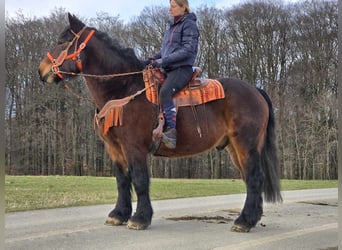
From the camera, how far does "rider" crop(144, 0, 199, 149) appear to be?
506 cm

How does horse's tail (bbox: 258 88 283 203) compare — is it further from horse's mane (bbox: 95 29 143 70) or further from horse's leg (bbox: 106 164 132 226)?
horse's mane (bbox: 95 29 143 70)

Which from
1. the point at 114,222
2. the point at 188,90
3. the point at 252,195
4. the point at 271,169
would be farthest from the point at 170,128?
the point at 271,169

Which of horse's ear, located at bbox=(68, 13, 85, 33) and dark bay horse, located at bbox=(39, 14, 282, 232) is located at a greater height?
horse's ear, located at bbox=(68, 13, 85, 33)

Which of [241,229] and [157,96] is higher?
[157,96]

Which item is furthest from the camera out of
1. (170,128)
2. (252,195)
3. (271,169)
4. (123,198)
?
(271,169)

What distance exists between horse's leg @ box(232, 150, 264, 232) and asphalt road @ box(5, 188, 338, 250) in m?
0.14

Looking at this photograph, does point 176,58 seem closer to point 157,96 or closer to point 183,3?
point 157,96

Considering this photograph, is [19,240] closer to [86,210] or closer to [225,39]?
[86,210]

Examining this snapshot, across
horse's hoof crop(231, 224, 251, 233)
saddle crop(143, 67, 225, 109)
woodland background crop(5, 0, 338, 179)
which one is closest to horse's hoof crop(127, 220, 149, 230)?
horse's hoof crop(231, 224, 251, 233)

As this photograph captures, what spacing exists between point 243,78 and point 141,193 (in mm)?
13970

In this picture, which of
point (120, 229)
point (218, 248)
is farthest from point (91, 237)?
point (218, 248)

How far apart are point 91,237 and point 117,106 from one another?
157cm

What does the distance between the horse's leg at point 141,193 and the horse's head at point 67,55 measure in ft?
4.64

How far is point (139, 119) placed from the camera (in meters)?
5.16
